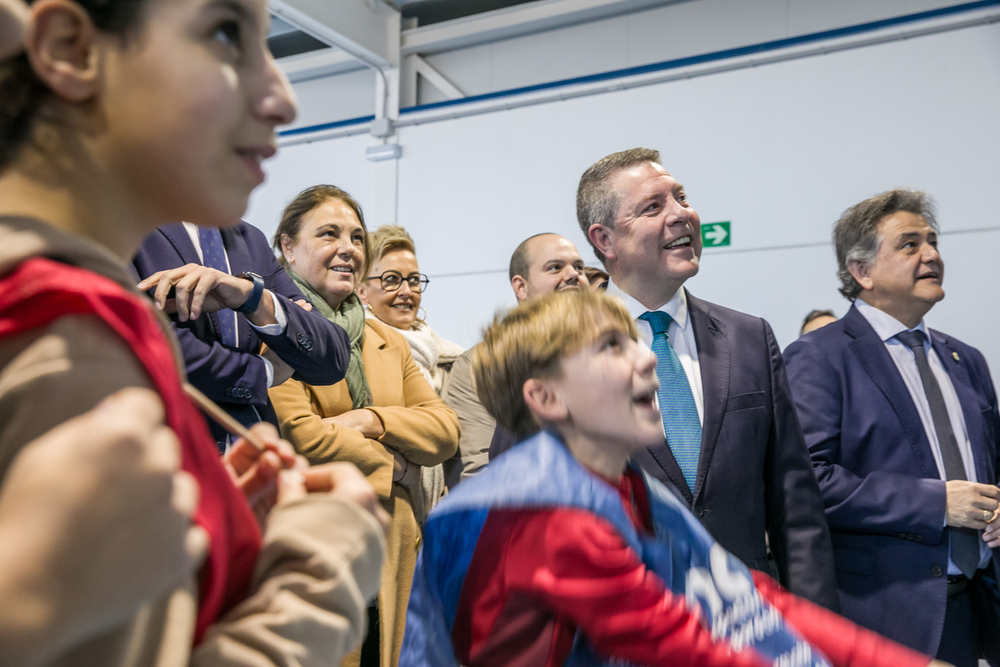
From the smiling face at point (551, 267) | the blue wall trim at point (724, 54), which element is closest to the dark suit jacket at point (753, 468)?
the smiling face at point (551, 267)

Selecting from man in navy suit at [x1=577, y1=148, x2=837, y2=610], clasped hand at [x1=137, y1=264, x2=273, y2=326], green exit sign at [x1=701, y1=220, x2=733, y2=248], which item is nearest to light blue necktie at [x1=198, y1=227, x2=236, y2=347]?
clasped hand at [x1=137, y1=264, x2=273, y2=326]

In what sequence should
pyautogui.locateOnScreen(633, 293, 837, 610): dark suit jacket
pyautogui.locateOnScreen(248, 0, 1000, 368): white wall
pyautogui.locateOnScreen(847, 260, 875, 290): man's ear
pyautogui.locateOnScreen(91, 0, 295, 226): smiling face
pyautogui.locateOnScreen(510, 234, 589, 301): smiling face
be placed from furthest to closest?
pyautogui.locateOnScreen(248, 0, 1000, 368): white wall, pyautogui.locateOnScreen(510, 234, 589, 301): smiling face, pyautogui.locateOnScreen(847, 260, 875, 290): man's ear, pyautogui.locateOnScreen(633, 293, 837, 610): dark suit jacket, pyautogui.locateOnScreen(91, 0, 295, 226): smiling face

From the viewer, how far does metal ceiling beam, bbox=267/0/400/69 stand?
275 inches

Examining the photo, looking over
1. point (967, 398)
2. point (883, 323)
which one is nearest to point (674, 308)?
point (883, 323)

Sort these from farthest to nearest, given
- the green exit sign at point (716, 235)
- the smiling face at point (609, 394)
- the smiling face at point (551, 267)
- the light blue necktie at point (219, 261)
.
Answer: the green exit sign at point (716, 235)
the smiling face at point (551, 267)
the light blue necktie at point (219, 261)
the smiling face at point (609, 394)

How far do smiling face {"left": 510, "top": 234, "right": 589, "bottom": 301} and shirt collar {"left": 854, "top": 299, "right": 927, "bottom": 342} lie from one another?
1.18 metres

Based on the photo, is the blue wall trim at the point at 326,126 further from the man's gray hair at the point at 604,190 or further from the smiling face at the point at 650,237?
the smiling face at the point at 650,237

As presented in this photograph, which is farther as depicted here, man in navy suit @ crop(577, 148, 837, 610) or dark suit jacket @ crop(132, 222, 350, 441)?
man in navy suit @ crop(577, 148, 837, 610)

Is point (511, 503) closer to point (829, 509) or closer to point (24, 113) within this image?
point (24, 113)

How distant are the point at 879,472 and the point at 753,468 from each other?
Answer: 80cm

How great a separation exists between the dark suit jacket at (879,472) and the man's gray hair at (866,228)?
32 centimetres

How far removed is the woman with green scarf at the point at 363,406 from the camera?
2.62 m

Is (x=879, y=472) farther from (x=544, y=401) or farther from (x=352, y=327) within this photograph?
(x=352, y=327)

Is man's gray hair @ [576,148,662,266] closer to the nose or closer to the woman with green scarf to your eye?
the woman with green scarf
